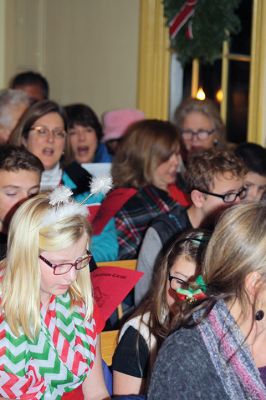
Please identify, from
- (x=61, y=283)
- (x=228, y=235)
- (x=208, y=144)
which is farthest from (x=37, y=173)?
(x=208, y=144)

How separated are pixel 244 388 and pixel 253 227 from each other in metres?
0.37

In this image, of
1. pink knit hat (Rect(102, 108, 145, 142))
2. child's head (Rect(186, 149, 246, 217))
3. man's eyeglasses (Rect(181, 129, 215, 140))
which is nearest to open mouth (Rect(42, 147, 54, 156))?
child's head (Rect(186, 149, 246, 217))

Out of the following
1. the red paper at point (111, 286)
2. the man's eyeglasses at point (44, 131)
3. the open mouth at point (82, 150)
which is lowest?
the red paper at point (111, 286)

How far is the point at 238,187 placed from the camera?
134 inches

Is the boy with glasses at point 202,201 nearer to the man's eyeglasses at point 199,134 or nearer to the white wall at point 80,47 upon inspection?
the man's eyeglasses at point 199,134

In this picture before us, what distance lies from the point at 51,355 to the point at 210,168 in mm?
1390

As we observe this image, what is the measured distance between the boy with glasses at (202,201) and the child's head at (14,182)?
62 cm

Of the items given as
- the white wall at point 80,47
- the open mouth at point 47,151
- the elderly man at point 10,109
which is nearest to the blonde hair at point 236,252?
the open mouth at point 47,151

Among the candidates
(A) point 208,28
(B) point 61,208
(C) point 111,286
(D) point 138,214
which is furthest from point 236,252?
(A) point 208,28

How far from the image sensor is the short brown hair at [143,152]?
414 cm

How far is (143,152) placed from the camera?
415 centimetres

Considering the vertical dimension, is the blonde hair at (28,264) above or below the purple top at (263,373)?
above

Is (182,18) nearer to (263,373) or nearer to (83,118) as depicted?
(83,118)

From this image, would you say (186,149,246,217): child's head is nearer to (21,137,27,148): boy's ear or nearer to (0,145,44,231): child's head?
(0,145,44,231): child's head
